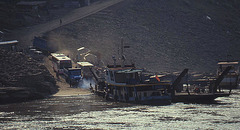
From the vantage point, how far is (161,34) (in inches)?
4742

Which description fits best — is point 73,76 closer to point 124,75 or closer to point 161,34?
point 124,75

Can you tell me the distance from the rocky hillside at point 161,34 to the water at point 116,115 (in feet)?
136

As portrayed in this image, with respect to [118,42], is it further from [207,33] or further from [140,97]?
[140,97]

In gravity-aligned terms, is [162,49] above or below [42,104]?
above

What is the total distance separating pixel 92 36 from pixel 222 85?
40763mm

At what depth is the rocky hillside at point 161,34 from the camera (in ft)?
360

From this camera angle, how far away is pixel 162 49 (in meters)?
114

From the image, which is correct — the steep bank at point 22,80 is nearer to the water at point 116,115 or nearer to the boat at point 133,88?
the water at point 116,115

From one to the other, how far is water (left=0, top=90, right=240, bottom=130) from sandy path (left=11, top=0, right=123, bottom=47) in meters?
51.9

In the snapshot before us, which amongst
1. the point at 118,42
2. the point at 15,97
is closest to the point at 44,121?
the point at 15,97

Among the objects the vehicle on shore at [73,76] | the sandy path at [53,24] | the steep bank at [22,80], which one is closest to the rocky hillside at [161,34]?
the sandy path at [53,24]

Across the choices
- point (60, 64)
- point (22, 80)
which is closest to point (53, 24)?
point (60, 64)

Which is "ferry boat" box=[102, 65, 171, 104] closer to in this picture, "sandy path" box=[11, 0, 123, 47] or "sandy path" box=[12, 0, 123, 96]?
"sandy path" box=[12, 0, 123, 96]

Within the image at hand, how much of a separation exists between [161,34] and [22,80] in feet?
178
